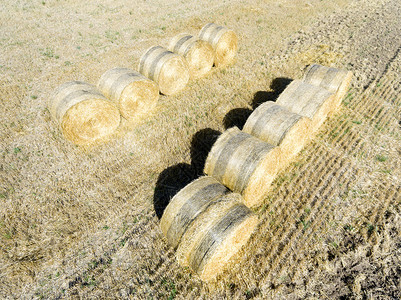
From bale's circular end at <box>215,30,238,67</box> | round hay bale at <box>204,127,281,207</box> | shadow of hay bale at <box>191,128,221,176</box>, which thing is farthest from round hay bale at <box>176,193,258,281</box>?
bale's circular end at <box>215,30,238,67</box>

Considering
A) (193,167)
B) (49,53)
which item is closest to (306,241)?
(193,167)

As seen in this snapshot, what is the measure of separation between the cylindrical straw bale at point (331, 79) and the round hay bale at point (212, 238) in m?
6.12

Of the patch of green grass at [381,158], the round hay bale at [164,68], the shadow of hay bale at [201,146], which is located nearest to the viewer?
the patch of green grass at [381,158]

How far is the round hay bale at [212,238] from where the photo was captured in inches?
187

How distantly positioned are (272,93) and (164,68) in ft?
14.9

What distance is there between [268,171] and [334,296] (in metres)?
2.88

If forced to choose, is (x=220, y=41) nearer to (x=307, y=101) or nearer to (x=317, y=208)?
(x=307, y=101)

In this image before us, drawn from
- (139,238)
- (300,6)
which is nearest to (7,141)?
(139,238)

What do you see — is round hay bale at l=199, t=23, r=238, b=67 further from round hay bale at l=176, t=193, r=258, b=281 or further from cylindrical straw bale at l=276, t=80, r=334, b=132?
round hay bale at l=176, t=193, r=258, b=281

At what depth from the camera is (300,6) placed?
61.9 feet

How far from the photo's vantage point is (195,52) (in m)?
10.9

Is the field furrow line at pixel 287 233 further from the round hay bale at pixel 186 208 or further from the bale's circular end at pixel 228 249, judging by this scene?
the round hay bale at pixel 186 208

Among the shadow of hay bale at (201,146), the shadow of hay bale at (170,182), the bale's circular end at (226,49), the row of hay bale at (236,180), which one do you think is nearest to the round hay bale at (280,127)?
the row of hay bale at (236,180)

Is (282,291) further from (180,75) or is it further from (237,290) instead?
(180,75)
